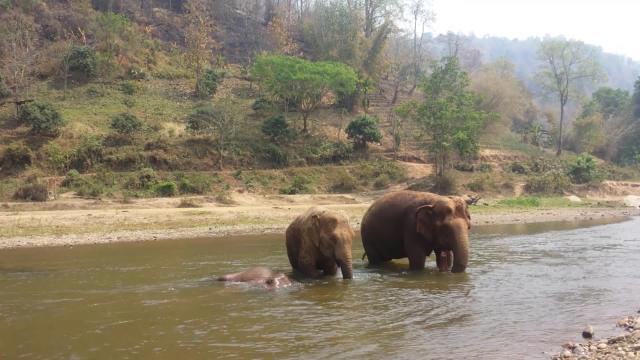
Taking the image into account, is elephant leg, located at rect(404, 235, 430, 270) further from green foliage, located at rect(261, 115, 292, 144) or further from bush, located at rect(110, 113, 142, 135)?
green foliage, located at rect(261, 115, 292, 144)

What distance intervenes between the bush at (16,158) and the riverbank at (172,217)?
39.4 ft

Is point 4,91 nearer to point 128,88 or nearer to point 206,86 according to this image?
point 128,88

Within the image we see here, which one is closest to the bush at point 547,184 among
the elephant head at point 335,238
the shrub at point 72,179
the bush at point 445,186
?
the bush at point 445,186

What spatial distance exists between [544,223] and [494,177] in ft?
58.2

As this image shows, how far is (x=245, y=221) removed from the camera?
34.6 m

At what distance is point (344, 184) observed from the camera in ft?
168

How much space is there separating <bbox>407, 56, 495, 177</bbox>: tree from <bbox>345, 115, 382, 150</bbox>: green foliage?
525cm

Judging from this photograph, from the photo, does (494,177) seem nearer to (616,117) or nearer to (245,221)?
(245,221)

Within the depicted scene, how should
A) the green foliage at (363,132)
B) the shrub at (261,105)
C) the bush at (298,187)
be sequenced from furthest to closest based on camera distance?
the shrub at (261,105) → the green foliage at (363,132) → the bush at (298,187)

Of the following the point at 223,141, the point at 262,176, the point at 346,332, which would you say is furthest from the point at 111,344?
the point at 223,141

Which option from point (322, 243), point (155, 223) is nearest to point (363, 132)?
point (155, 223)

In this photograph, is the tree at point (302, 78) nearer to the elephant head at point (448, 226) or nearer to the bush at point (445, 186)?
the bush at point (445, 186)

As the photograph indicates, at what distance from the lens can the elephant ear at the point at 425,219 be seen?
1706 centimetres

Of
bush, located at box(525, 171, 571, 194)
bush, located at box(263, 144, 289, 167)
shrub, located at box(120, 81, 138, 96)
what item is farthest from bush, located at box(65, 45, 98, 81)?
bush, located at box(525, 171, 571, 194)
